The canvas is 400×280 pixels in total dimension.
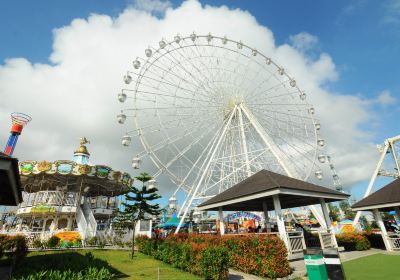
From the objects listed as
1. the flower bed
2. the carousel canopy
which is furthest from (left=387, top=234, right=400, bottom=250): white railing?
the carousel canopy

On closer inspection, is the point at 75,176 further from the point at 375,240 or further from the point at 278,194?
the point at 375,240

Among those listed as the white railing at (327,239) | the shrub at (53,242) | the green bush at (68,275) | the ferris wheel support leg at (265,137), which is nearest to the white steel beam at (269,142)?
the ferris wheel support leg at (265,137)

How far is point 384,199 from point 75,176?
108 ft

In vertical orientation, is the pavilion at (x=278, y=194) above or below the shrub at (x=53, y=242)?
above

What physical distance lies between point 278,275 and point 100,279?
594cm

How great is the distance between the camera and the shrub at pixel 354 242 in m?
17.1

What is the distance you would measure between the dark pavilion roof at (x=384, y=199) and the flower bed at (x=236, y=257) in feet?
34.9

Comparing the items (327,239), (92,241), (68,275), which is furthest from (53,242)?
(327,239)

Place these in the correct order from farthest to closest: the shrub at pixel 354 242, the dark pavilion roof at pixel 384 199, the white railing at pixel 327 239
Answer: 1. the shrub at pixel 354 242
2. the dark pavilion roof at pixel 384 199
3. the white railing at pixel 327 239

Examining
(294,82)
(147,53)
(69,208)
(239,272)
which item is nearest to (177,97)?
(147,53)

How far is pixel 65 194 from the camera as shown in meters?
34.1

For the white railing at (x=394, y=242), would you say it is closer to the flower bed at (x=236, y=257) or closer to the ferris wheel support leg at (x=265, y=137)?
the ferris wheel support leg at (x=265, y=137)

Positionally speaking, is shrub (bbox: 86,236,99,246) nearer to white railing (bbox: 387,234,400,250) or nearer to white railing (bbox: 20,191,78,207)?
white railing (bbox: 20,191,78,207)

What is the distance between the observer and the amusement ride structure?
3106 cm
